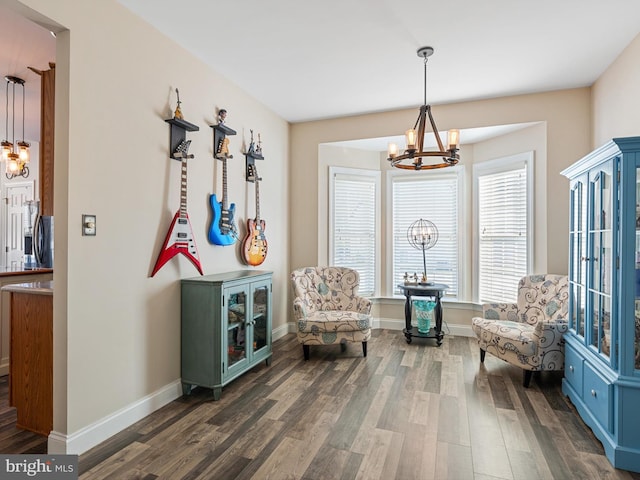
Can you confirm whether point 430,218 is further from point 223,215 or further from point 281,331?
point 223,215

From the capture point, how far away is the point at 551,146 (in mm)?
3678

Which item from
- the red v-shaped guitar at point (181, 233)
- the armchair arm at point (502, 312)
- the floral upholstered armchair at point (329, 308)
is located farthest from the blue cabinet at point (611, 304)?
the red v-shaped guitar at point (181, 233)

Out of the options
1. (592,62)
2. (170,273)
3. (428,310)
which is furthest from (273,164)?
(592,62)

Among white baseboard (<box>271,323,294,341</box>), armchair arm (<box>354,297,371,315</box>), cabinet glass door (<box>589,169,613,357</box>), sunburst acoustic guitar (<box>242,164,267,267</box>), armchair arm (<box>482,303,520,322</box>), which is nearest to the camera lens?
cabinet glass door (<box>589,169,613,357</box>)

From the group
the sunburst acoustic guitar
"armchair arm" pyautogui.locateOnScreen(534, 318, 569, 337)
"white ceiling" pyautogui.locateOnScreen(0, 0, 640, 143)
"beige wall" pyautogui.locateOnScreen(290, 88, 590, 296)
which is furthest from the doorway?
"armchair arm" pyautogui.locateOnScreen(534, 318, 569, 337)

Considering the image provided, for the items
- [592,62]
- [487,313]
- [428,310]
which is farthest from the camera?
[428,310]

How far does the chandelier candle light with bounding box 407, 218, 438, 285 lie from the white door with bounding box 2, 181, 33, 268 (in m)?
6.68

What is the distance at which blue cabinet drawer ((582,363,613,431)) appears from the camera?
6.69 feet

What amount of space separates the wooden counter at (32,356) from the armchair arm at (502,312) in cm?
374

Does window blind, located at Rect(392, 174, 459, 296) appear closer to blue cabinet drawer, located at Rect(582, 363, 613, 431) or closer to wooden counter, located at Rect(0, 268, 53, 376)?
blue cabinet drawer, located at Rect(582, 363, 613, 431)

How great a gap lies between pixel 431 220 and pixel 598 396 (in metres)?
2.87

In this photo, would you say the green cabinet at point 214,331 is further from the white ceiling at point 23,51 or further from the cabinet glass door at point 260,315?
the white ceiling at point 23,51

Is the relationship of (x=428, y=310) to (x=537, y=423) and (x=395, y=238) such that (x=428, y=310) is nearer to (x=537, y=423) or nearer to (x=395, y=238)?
(x=395, y=238)

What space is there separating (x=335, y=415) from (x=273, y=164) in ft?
9.82
